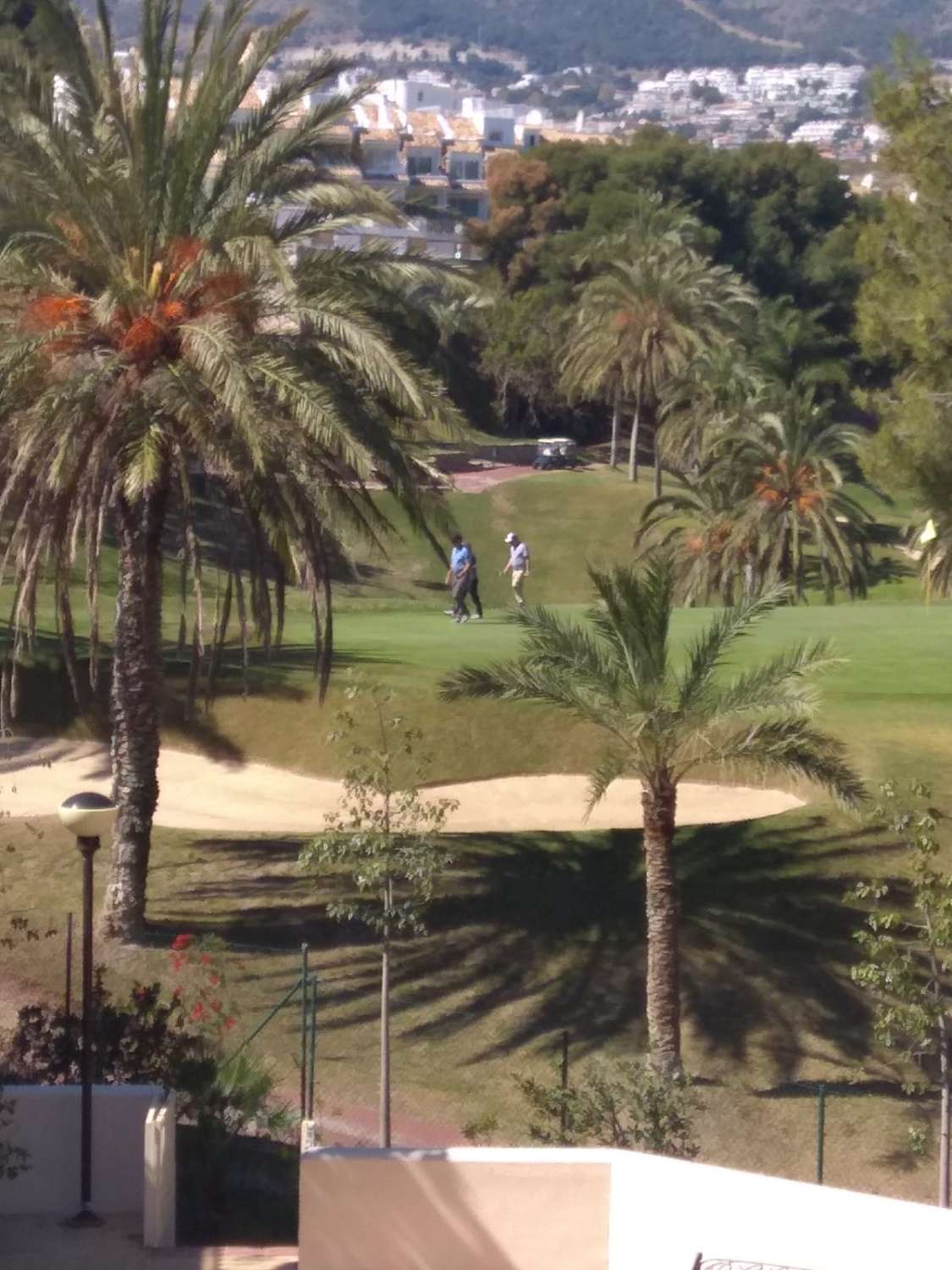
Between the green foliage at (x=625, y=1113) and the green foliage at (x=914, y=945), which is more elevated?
the green foliage at (x=914, y=945)

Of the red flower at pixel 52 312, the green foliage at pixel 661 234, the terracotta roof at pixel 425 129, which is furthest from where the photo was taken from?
the terracotta roof at pixel 425 129

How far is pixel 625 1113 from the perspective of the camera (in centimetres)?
1341

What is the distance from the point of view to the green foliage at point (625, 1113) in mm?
12688

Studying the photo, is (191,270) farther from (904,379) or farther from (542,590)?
(542,590)

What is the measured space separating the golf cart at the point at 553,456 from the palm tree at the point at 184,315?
51078mm

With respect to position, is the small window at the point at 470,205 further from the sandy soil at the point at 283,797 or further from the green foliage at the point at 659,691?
the green foliage at the point at 659,691

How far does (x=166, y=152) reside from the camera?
1664 cm

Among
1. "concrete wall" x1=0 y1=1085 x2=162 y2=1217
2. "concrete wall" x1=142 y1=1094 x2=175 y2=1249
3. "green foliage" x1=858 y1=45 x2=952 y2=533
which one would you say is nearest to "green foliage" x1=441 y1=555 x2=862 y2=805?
"green foliage" x1=858 y1=45 x2=952 y2=533

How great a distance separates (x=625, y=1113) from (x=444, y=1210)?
A: 322cm

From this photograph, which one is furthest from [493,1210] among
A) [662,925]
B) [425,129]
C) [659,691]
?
[425,129]

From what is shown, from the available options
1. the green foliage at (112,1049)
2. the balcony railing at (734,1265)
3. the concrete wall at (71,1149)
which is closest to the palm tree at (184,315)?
the green foliage at (112,1049)

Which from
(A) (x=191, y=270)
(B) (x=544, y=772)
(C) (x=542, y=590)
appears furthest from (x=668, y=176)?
(A) (x=191, y=270)

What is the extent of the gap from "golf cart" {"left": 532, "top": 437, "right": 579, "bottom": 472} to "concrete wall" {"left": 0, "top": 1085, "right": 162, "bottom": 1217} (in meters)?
57.4

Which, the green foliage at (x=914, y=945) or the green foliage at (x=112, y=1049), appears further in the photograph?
the green foliage at (x=914, y=945)
